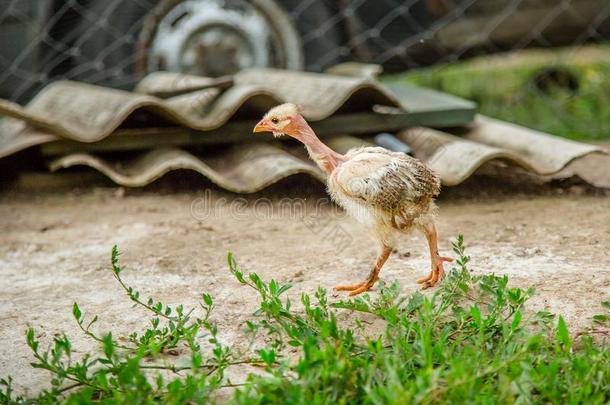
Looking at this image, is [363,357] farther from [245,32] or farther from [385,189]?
[245,32]

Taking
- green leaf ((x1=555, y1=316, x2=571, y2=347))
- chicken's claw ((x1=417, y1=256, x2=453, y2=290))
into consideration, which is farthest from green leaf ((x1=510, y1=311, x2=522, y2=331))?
chicken's claw ((x1=417, y1=256, x2=453, y2=290))

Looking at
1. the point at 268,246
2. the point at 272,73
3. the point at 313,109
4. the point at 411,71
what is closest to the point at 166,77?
the point at 272,73

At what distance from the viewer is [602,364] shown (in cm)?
219

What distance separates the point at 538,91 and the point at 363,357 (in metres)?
5.10

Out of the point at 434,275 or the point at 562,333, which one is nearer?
the point at 562,333

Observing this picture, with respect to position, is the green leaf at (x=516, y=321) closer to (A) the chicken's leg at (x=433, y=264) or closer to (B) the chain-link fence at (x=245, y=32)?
(A) the chicken's leg at (x=433, y=264)

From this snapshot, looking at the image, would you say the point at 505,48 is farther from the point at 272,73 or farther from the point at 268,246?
the point at 268,246

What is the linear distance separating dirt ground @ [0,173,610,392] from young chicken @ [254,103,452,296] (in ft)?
0.47

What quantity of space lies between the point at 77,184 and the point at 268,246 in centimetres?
148

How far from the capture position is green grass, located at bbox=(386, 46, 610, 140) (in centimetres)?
584

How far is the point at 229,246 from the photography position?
348cm

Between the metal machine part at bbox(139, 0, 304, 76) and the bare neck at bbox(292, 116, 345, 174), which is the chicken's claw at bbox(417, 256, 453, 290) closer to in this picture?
the bare neck at bbox(292, 116, 345, 174)

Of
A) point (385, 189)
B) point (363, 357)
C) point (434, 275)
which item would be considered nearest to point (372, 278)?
point (434, 275)

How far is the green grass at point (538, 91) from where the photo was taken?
584 cm
